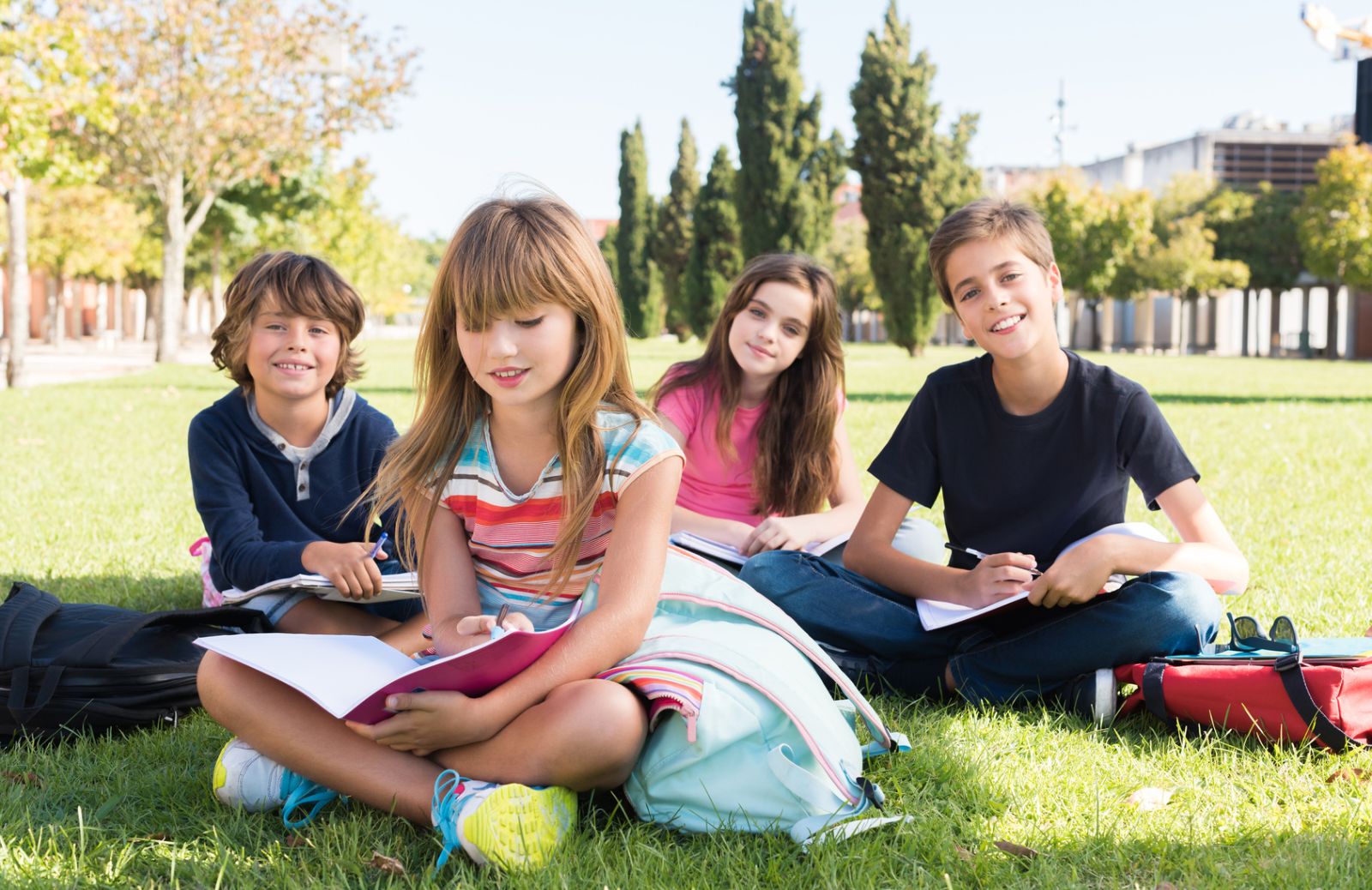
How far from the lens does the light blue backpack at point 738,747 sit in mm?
2072

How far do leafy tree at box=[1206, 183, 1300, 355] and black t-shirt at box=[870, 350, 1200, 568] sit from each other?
42650mm

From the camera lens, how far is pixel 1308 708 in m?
2.48

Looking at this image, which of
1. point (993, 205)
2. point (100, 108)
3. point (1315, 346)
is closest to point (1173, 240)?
point (1315, 346)

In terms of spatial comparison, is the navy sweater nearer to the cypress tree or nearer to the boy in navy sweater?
the boy in navy sweater

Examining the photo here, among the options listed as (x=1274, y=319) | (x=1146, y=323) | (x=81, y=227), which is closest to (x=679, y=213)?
(x=81, y=227)

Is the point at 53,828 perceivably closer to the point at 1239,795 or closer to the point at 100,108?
the point at 1239,795

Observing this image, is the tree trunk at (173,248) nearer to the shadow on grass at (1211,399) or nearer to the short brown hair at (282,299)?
the shadow on grass at (1211,399)

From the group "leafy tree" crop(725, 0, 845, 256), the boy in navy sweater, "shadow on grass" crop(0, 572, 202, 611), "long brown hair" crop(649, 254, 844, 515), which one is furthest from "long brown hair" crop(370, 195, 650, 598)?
"leafy tree" crop(725, 0, 845, 256)

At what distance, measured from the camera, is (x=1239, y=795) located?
229 cm

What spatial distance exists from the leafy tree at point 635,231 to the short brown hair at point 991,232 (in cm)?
3937

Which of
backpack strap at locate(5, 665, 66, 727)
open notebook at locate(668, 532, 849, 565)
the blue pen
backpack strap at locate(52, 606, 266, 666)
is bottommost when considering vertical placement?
backpack strap at locate(5, 665, 66, 727)

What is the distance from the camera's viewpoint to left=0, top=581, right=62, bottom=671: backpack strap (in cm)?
264

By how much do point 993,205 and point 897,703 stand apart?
4.38 feet

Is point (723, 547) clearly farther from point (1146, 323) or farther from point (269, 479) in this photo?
point (1146, 323)
